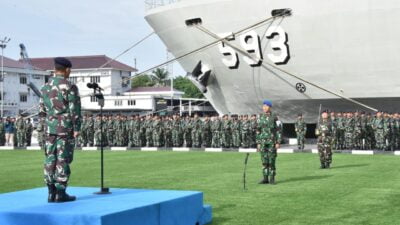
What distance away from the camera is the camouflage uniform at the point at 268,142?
10508mm

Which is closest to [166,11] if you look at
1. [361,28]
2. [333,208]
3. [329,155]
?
[361,28]

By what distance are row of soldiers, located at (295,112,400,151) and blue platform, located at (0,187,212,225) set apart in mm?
13309

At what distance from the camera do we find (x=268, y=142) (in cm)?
1053

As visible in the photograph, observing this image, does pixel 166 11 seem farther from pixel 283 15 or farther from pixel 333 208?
pixel 333 208

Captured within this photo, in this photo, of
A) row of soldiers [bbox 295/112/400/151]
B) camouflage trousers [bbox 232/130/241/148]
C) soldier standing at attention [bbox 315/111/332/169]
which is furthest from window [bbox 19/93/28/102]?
soldier standing at attention [bbox 315/111/332/169]

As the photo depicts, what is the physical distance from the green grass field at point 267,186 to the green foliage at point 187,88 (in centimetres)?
6708

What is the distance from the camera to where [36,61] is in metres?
84.8

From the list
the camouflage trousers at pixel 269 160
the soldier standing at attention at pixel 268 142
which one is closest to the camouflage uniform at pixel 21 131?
the soldier standing at attention at pixel 268 142

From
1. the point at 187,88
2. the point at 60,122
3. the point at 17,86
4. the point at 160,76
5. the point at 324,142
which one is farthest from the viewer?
the point at 160,76

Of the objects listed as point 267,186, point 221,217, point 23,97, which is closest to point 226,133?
point 267,186

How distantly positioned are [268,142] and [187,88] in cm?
7939

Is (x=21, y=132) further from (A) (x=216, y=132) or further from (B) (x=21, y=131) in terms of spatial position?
(A) (x=216, y=132)

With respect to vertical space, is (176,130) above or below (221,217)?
above

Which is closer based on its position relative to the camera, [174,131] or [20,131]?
[174,131]
